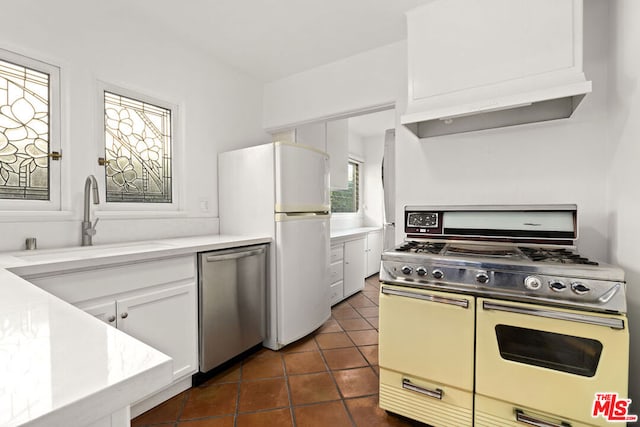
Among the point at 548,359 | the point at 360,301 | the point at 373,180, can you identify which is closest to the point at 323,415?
the point at 548,359

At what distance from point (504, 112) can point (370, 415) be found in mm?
1982

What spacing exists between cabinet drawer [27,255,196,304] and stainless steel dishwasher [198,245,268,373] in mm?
141

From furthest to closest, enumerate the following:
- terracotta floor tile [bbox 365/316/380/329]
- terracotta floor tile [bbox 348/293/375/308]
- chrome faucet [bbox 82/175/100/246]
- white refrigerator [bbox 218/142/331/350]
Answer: terracotta floor tile [bbox 348/293/375/308] → terracotta floor tile [bbox 365/316/380/329] → white refrigerator [bbox 218/142/331/350] → chrome faucet [bbox 82/175/100/246]

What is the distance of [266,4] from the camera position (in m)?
2.05

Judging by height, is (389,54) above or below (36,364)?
above

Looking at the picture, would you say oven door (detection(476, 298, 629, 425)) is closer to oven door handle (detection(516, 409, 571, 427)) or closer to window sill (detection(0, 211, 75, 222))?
oven door handle (detection(516, 409, 571, 427))

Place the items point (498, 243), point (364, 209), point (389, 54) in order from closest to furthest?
1. point (498, 243)
2. point (389, 54)
3. point (364, 209)

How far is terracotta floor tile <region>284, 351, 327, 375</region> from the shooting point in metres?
2.09

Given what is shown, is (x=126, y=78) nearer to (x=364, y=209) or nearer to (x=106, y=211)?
(x=106, y=211)

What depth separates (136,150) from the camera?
2.25 m

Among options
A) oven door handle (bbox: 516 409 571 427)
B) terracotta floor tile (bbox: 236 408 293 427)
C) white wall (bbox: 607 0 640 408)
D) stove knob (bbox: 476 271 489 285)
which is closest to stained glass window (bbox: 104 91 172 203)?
terracotta floor tile (bbox: 236 408 293 427)

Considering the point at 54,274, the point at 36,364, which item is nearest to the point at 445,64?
the point at 36,364

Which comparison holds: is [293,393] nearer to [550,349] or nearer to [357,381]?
[357,381]

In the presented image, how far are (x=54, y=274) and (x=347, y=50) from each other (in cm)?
257
